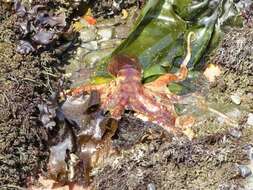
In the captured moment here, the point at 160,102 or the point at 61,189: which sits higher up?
the point at 160,102

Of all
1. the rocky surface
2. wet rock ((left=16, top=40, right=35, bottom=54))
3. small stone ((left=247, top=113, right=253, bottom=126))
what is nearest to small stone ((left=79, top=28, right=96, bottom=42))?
the rocky surface

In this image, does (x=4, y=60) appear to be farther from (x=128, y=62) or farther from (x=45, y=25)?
(x=128, y=62)

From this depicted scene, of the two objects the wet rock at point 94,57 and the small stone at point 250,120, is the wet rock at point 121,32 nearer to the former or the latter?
the wet rock at point 94,57

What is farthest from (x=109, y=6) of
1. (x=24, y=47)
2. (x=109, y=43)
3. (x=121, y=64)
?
(x=24, y=47)

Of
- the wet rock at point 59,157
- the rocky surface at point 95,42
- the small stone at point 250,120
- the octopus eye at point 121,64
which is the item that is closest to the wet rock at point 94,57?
the rocky surface at point 95,42

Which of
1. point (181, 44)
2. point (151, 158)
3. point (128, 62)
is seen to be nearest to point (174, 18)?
point (181, 44)
